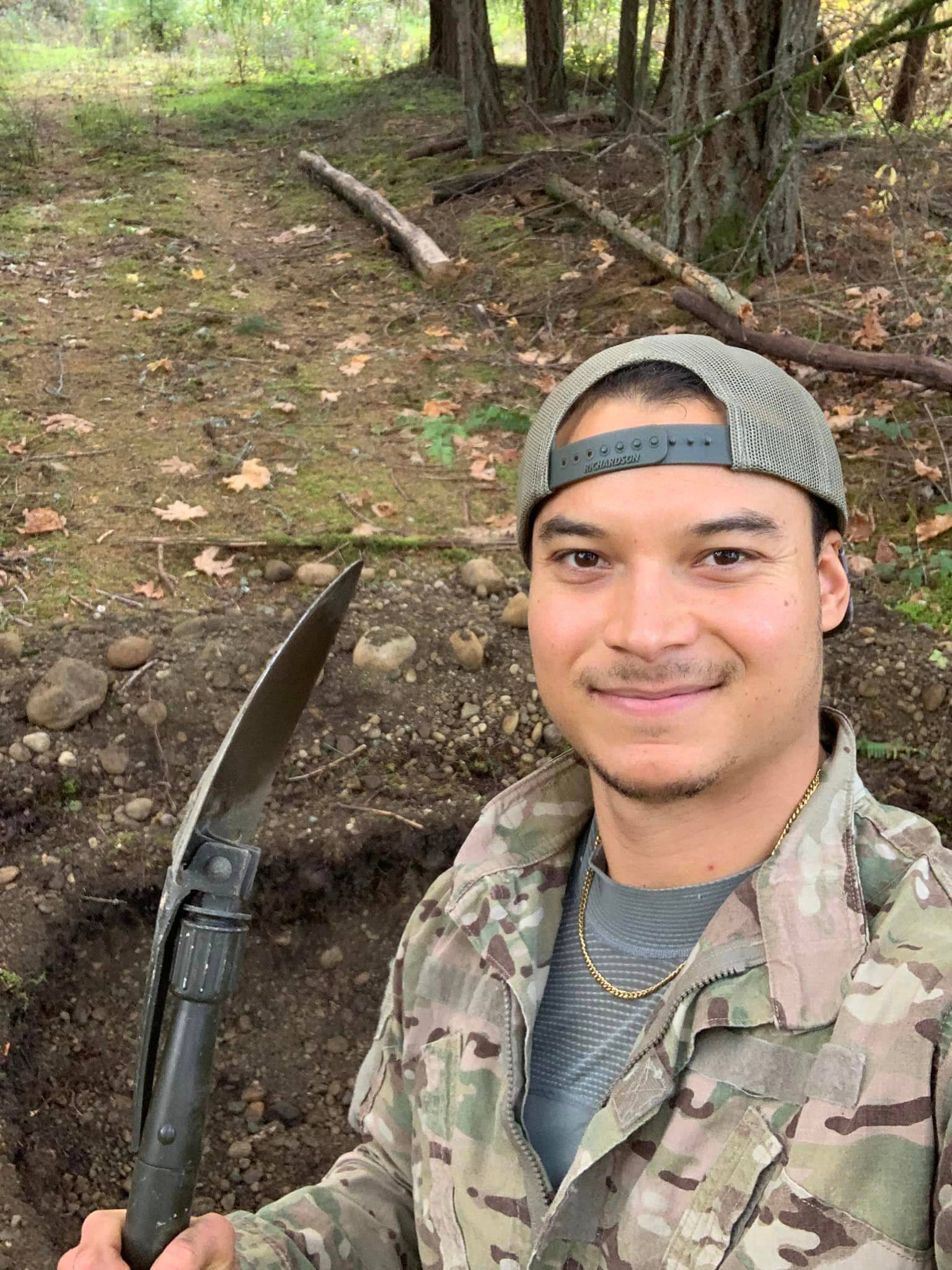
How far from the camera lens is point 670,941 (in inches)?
59.3

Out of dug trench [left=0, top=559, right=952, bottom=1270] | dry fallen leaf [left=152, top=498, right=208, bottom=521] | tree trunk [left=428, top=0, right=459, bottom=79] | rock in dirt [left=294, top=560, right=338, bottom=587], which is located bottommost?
dug trench [left=0, top=559, right=952, bottom=1270]

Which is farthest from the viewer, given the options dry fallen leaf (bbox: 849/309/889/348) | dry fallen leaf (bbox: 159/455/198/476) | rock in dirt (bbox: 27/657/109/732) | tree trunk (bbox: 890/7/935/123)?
tree trunk (bbox: 890/7/935/123)

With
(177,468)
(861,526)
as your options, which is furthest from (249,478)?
(861,526)

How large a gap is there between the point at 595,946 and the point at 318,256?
750 centimetres

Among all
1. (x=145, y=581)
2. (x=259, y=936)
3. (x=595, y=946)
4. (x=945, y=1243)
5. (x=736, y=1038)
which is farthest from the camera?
(x=145, y=581)

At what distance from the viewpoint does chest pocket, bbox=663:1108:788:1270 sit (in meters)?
1.22

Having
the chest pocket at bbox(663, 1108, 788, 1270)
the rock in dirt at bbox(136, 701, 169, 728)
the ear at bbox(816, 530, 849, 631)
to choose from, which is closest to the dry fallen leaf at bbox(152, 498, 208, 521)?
the rock in dirt at bbox(136, 701, 169, 728)

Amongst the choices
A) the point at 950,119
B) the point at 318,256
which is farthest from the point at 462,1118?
the point at 318,256

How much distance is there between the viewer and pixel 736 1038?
4.27 feet

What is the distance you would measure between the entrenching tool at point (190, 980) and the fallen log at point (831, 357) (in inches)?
144

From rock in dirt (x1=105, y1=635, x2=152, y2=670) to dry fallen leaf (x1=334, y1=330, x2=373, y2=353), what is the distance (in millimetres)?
3202

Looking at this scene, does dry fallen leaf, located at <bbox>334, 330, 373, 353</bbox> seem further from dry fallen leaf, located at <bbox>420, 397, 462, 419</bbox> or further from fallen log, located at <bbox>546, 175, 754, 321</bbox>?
fallen log, located at <bbox>546, 175, 754, 321</bbox>

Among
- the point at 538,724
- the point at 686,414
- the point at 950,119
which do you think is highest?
the point at 950,119

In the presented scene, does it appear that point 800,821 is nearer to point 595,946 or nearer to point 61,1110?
point 595,946
